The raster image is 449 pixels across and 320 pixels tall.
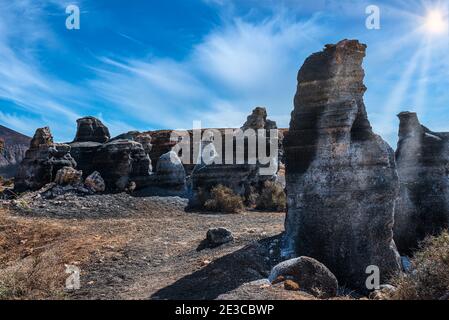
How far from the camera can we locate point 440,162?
10.6 metres

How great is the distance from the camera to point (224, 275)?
7.04m

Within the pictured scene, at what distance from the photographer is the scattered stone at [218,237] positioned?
30.7 feet

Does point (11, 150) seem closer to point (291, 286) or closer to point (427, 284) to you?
point (291, 286)

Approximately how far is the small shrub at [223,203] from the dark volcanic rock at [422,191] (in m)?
6.76

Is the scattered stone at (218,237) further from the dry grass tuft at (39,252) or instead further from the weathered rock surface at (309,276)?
the weathered rock surface at (309,276)

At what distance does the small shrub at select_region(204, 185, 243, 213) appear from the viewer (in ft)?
53.1

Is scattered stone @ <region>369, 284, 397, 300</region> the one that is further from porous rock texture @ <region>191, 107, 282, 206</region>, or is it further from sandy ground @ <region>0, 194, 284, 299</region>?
porous rock texture @ <region>191, 107, 282, 206</region>

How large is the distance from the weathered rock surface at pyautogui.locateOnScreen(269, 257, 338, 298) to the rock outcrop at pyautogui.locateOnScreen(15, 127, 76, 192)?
13.2 metres

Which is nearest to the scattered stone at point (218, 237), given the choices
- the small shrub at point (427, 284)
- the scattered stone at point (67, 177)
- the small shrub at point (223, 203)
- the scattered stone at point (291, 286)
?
the scattered stone at point (291, 286)

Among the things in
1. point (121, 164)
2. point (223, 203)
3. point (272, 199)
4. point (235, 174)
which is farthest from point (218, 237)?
point (121, 164)

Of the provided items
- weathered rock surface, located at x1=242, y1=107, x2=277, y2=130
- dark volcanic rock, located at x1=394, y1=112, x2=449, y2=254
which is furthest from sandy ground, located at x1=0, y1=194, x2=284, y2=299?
weathered rock surface, located at x1=242, y1=107, x2=277, y2=130
